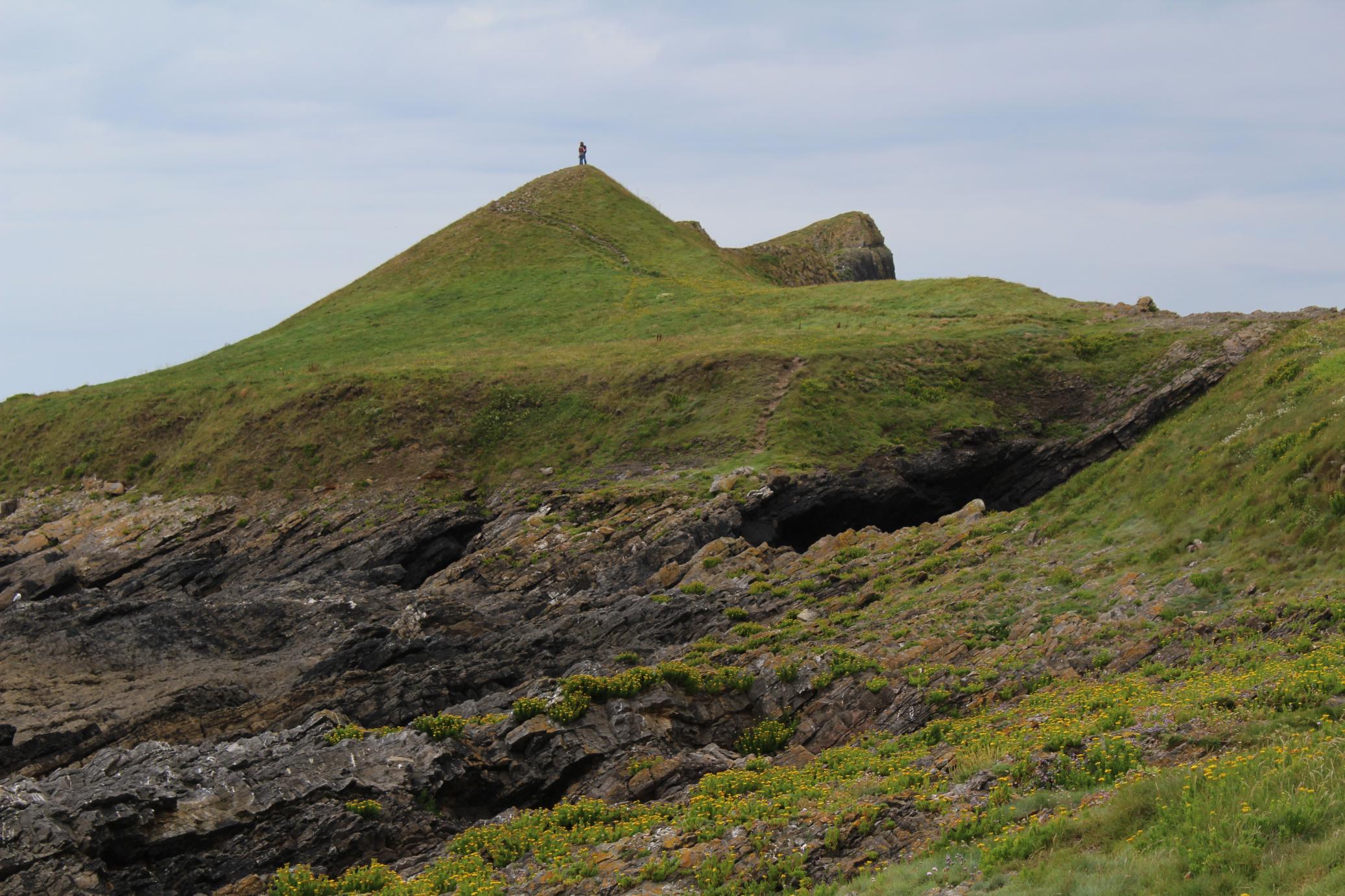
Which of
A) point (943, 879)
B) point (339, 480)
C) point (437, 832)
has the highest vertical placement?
point (339, 480)

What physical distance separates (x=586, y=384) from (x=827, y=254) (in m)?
63.9

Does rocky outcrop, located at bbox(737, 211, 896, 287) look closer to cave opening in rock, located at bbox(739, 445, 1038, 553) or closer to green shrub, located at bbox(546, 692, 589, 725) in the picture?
cave opening in rock, located at bbox(739, 445, 1038, 553)

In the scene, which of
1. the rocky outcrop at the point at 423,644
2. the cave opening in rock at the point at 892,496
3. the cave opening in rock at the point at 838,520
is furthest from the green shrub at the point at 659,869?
the cave opening in rock at the point at 838,520

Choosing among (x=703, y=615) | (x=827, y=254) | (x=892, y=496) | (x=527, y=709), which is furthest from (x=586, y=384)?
(x=827, y=254)

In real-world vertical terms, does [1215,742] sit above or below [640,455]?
below

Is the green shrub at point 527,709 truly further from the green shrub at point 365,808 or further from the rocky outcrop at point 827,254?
the rocky outcrop at point 827,254

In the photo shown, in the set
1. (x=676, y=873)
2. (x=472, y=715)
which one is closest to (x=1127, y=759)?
(x=676, y=873)

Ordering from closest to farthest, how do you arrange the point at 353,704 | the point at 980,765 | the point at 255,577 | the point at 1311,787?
the point at 1311,787 < the point at 980,765 < the point at 353,704 < the point at 255,577

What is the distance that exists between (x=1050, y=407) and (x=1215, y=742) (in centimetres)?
3833

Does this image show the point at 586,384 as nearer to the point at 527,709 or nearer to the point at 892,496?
the point at 892,496

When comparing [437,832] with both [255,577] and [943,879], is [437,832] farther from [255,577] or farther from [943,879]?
[255,577]

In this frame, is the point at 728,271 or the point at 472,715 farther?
the point at 728,271

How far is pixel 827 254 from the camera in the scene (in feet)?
379

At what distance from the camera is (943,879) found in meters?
13.7
